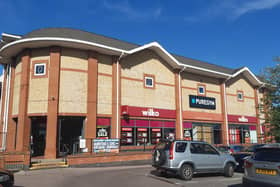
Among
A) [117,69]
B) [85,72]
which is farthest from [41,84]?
[117,69]

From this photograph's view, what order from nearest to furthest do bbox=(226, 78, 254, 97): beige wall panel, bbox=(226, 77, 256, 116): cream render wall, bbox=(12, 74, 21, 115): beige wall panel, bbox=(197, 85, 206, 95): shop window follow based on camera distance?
bbox=(12, 74, 21, 115): beige wall panel
bbox=(197, 85, 206, 95): shop window
bbox=(226, 77, 256, 116): cream render wall
bbox=(226, 78, 254, 97): beige wall panel

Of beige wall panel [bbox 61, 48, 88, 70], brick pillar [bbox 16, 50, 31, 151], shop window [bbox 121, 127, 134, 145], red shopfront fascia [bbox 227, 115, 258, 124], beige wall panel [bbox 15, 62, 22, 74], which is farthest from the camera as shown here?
red shopfront fascia [bbox 227, 115, 258, 124]

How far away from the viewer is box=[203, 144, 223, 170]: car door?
1091 centimetres

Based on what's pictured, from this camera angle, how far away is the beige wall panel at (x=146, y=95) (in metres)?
21.0

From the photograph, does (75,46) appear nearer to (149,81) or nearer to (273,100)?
(149,81)

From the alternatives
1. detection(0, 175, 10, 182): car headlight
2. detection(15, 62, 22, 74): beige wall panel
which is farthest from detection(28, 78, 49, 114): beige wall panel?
detection(0, 175, 10, 182): car headlight

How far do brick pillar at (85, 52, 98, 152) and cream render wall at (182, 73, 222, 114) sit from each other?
9780 mm

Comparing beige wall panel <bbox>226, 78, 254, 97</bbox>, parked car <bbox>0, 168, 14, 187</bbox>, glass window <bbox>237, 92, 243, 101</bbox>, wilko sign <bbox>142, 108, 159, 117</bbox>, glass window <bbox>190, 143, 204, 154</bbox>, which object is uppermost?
beige wall panel <bbox>226, 78, 254, 97</bbox>

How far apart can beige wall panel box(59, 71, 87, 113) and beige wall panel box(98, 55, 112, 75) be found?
182 cm

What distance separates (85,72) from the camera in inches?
755

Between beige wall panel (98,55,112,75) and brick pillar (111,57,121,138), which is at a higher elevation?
beige wall panel (98,55,112,75)

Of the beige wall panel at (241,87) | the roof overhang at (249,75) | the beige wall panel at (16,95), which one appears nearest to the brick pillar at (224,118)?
the beige wall panel at (241,87)

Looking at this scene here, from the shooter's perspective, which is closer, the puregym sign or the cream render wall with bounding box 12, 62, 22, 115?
the cream render wall with bounding box 12, 62, 22, 115

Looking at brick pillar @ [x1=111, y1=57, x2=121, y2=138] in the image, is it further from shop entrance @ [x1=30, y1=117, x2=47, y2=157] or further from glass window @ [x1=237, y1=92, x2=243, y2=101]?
glass window @ [x1=237, y1=92, x2=243, y2=101]
